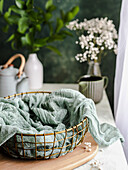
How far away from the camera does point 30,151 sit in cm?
80

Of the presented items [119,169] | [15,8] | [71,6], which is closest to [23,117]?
[119,169]

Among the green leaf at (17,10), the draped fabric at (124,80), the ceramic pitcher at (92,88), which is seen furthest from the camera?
the green leaf at (17,10)

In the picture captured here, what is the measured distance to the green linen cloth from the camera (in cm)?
84

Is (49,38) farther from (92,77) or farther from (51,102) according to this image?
(51,102)

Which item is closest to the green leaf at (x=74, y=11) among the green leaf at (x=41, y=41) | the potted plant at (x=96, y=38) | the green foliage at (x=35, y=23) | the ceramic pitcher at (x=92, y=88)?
the green foliage at (x=35, y=23)

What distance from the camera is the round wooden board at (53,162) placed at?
2.63 ft

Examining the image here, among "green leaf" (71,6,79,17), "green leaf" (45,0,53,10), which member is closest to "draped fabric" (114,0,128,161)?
"green leaf" (71,6,79,17)

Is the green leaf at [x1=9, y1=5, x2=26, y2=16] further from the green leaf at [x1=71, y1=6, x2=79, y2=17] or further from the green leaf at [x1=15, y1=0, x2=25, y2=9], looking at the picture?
the green leaf at [x1=71, y1=6, x2=79, y2=17]

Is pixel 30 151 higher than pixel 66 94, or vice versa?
pixel 66 94

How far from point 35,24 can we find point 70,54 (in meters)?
0.35

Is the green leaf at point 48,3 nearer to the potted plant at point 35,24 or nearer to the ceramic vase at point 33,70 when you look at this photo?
the potted plant at point 35,24

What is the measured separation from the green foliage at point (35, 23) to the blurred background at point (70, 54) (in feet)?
0.25

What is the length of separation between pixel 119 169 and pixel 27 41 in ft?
3.38

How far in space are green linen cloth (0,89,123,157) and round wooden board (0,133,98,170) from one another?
0.13 ft
